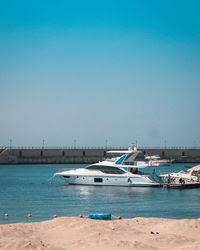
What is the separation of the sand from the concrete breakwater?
128 metres

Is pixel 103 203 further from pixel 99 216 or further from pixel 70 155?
pixel 70 155

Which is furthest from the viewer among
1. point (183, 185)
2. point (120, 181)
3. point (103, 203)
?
point (120, 181)

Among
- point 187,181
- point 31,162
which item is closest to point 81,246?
point 187,181

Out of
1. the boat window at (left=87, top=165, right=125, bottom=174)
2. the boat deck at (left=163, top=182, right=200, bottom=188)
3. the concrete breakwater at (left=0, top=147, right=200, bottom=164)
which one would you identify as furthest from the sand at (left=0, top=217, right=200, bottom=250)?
the concrete breakwater at (left=0, top=147, right=200, bottom=164)

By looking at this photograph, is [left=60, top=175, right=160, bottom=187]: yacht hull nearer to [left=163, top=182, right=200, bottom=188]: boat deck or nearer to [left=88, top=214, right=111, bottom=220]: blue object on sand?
[left=163, top=182, right=200, bottom=188]: boat deck

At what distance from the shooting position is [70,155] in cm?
15462

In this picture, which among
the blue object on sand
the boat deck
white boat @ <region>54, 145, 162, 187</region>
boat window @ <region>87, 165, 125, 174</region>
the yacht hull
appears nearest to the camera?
the blue object on sand

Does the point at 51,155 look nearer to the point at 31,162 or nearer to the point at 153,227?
the point at 31,162

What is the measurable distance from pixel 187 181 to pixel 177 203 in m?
18.0

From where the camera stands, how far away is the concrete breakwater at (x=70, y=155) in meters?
148

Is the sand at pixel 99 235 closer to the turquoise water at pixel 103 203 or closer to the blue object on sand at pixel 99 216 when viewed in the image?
the blue object on sand at pixel 99 216

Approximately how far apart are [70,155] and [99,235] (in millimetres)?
136472

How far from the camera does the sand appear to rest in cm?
1731

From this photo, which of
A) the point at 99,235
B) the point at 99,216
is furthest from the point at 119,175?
the point at 99,235
